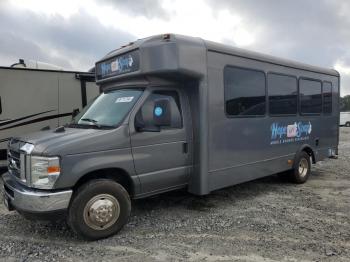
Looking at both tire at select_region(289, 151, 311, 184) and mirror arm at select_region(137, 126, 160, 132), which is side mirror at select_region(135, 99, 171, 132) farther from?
tire at select_region(289, 151, 311, 184)

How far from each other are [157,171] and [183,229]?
3.12ft

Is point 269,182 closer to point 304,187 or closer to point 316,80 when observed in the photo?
point 304,187

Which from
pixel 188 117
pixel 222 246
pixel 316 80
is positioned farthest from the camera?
pixel 316 80

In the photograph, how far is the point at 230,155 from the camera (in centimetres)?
605

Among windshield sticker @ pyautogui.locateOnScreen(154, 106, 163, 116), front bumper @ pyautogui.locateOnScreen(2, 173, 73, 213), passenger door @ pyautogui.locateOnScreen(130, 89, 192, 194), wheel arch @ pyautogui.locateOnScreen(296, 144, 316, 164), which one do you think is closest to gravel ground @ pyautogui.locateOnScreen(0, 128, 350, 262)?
front bumper @ pyautogui.locateOnScreen(2, 173, 73, 213)

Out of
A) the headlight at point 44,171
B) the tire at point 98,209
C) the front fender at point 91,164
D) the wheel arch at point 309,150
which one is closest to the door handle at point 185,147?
the front fender at point 91,164

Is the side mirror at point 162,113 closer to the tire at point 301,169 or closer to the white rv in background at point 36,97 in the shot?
the tire at point 301,169

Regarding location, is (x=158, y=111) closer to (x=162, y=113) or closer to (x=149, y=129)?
(x=162, y=113)

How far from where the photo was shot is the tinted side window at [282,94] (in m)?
7.07

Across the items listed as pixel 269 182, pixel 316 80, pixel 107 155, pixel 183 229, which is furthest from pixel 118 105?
pixel 316 80

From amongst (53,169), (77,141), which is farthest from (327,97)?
(53,169)

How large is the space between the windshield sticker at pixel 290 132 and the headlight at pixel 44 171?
14.7 feet

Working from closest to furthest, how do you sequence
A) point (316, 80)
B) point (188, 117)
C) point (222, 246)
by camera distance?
point (222, 246) → point (188, 117) → point (316, 80)

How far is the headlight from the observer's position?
4211 millimetres
